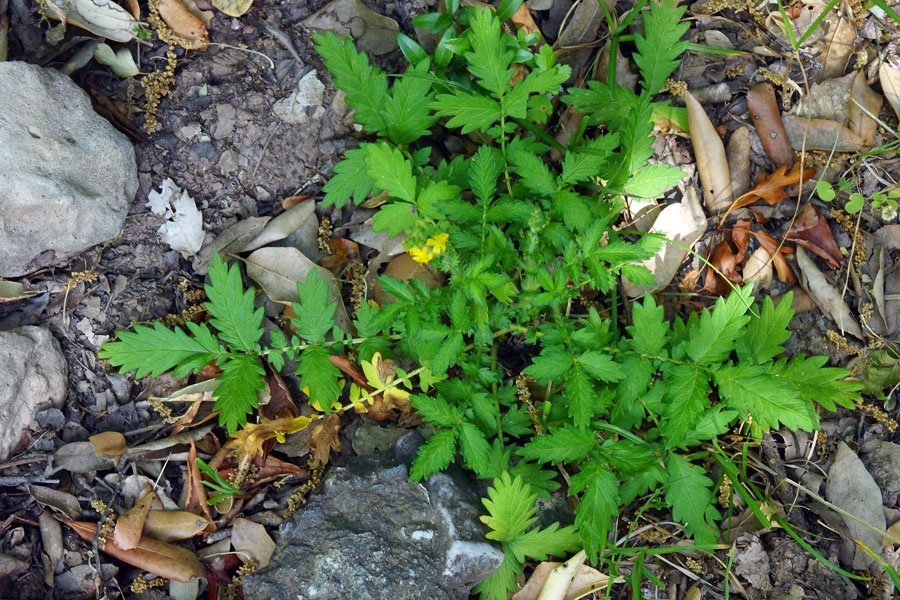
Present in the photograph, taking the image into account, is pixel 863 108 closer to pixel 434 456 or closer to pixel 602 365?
pixel 602 365

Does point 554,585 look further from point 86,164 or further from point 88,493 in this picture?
point 86,164

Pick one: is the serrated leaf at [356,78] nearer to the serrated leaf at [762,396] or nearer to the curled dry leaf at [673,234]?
the curled dry leaf at [673,234]

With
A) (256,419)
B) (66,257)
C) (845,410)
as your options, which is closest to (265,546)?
(256,419)

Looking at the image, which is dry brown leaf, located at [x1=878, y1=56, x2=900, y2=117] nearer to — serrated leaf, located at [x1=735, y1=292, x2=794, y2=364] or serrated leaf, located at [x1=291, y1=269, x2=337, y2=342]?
serrated leaf, located at [x1=735, y1=292, x2=794, y2=364]

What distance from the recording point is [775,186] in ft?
10.4

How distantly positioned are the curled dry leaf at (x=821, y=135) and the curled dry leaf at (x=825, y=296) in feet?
1.77

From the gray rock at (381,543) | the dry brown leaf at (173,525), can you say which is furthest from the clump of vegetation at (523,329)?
the dry brown leaf at (173,525)

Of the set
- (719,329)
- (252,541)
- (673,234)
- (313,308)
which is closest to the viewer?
(719,329)

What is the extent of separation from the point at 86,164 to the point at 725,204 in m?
2.99

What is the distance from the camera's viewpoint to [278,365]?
109 inches

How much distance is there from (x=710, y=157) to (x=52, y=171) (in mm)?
3032

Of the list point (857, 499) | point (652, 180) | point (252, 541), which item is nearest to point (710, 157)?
point (652, 180)

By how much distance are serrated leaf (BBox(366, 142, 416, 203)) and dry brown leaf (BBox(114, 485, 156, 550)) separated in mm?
1770

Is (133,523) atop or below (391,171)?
below
